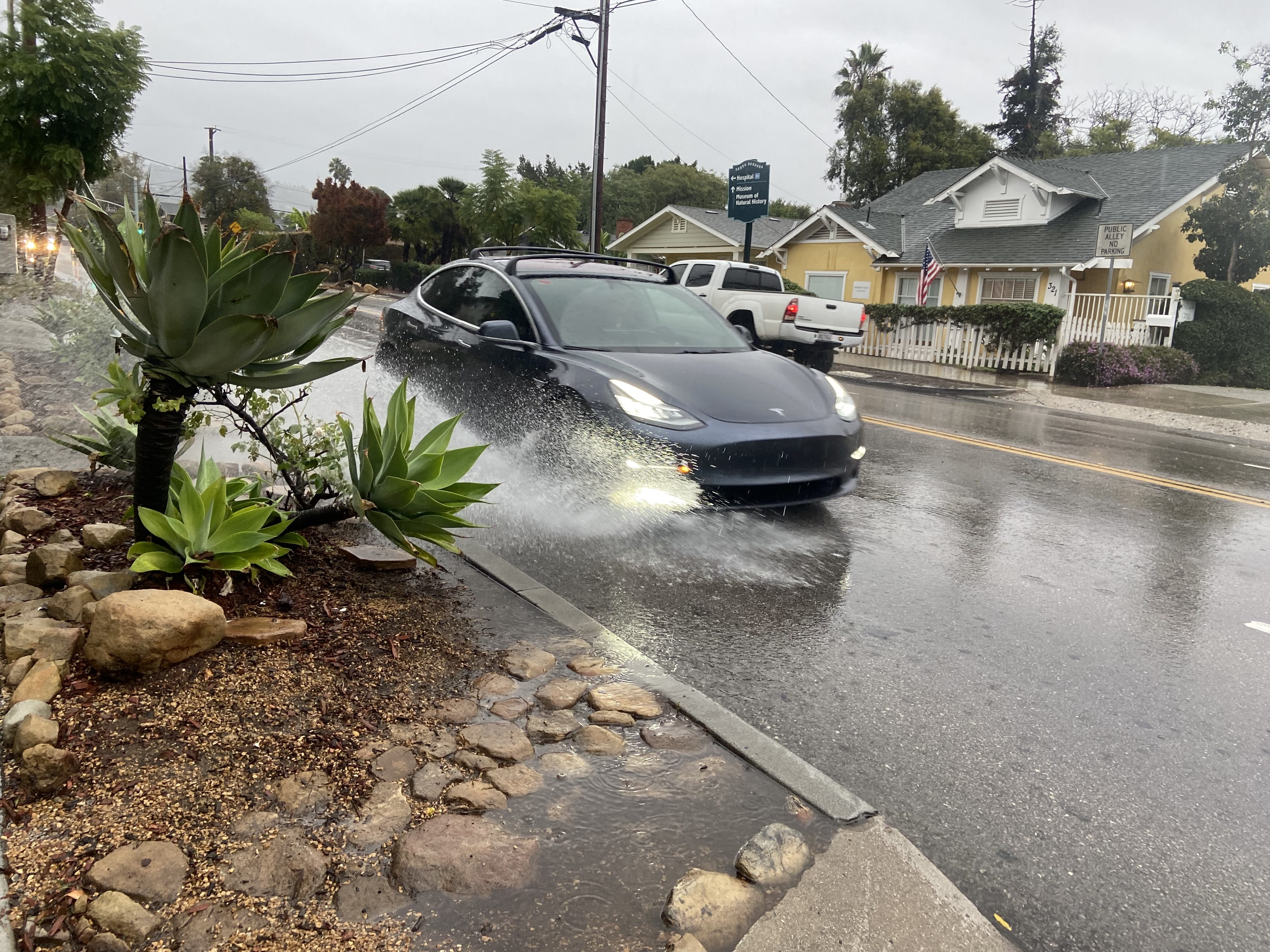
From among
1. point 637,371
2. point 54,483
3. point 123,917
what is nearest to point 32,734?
point 123,917

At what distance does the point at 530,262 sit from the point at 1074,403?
479 inches

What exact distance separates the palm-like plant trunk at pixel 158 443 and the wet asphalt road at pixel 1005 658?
1.87m

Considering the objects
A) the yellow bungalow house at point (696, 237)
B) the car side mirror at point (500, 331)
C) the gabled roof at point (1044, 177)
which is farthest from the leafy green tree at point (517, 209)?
the car side mirror at point (500, 331)

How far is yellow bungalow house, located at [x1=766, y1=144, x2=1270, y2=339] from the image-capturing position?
24.2m

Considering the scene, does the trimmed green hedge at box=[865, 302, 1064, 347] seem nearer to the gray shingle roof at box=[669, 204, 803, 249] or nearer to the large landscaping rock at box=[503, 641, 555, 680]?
the gray shingle roof at box=[669, 204, 803, 249]

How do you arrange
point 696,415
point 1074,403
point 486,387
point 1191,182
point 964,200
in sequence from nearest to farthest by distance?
point 696,415
point 486,387
point 1074,403
point 1191,182
point 964,200

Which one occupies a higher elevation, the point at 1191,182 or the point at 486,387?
the point at 1191,182

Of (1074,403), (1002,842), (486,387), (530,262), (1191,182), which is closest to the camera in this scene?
→ (1002,842)

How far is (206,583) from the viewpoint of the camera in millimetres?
3365

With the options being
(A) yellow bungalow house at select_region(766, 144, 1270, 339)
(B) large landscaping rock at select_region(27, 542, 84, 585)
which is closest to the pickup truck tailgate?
(A) yellow bungalow house at select_region(766, 144, 1270, 339)

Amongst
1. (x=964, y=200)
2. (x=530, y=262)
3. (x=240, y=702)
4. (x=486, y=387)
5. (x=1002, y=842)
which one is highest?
(x=964, y=200)

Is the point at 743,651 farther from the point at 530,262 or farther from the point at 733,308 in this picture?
the point at 733,308

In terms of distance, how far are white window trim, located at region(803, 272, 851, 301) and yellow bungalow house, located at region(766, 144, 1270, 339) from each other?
0.17 feet

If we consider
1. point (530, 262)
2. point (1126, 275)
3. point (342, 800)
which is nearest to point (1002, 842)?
point (342, 800)
